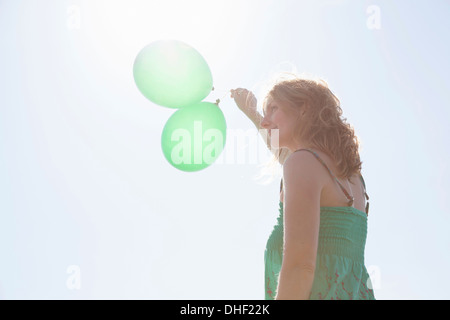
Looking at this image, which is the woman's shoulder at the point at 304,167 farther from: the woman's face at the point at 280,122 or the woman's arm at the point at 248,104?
the woman's arm at the point at 248,104

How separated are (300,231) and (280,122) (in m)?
0.54

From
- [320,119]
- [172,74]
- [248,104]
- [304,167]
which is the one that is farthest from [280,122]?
[172,74]

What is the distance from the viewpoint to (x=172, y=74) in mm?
2947

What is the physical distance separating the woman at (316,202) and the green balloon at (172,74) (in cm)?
121

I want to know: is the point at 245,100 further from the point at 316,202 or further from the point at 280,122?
the point at 316,202

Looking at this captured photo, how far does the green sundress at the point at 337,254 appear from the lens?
61.5 inches

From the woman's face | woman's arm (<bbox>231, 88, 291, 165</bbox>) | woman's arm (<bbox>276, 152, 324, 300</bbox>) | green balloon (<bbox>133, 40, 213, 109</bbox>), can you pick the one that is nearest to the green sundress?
woman's arm (<bbox>276, 152, 324, 300</bbox>)

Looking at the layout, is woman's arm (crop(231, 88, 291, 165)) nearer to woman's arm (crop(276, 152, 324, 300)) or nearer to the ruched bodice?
the ruched bodice

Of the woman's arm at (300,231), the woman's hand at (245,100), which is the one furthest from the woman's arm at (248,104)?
the woman's arm at (300,231)

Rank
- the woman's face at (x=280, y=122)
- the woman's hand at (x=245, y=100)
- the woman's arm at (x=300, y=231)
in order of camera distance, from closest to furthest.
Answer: the woman's arm at (x=300, y=231)
the woman's face at (x=280, y=122)
the woman's hand at (x=245, y=100)

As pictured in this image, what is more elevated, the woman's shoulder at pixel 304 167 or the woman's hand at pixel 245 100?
the woman's hand at pixel 245 100

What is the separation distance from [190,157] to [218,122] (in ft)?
0.99

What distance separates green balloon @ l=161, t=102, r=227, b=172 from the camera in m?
2.88
